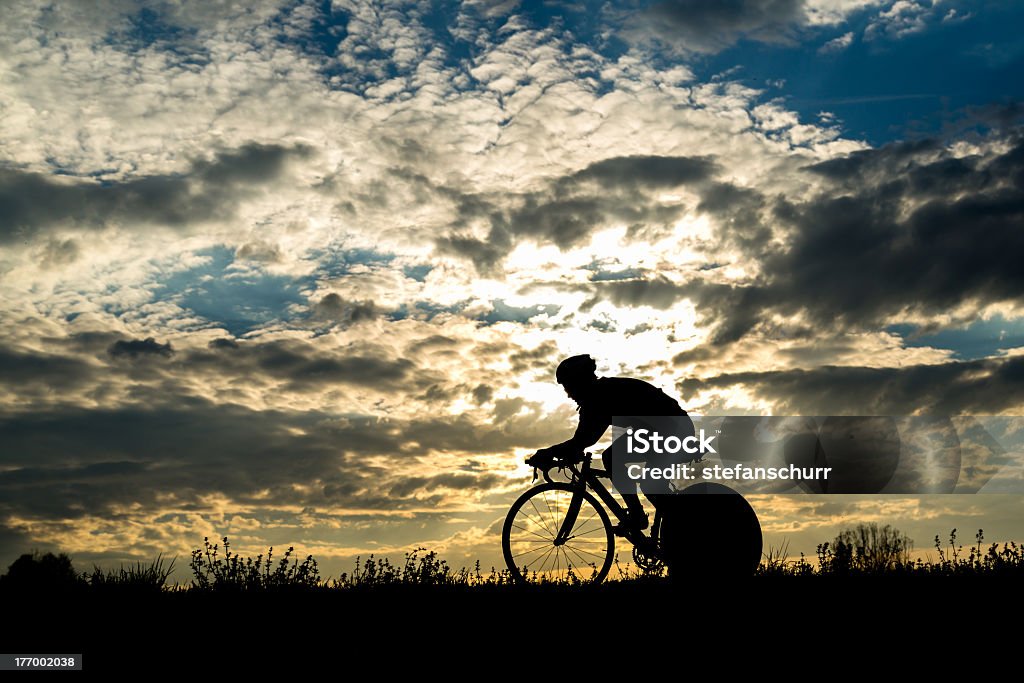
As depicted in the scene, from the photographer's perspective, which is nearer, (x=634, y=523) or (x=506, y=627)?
(x=506, y=627)

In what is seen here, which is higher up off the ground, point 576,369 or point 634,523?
point 576,369

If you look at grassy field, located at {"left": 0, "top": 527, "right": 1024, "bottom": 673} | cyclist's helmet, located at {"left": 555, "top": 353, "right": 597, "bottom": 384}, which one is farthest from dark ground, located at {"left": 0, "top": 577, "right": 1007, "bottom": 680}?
cyclist's helmet, located at {"left": 555, "top": 353, "right": 597, "bottom": 384}

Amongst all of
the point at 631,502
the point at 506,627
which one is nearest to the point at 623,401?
the point at 631,502

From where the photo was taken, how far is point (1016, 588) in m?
10.4

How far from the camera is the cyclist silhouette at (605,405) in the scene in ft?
34.6

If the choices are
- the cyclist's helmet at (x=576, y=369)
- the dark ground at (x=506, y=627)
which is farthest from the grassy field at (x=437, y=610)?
the cyclist's helmet at (x=576, y=369)

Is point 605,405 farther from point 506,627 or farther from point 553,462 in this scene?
point 506,627

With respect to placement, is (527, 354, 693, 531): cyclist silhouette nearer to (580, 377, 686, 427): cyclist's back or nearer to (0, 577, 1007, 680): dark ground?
(580, 377, 686, 427): cyclist's back

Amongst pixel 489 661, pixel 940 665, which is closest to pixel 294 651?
pixel 489 661

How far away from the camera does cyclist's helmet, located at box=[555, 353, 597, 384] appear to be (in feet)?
35.6

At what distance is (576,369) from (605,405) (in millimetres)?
573

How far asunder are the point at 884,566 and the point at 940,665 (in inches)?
257

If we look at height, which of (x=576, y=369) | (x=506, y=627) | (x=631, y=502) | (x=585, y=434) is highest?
(x=576, y=369)

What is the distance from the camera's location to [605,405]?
1075 centimetres
